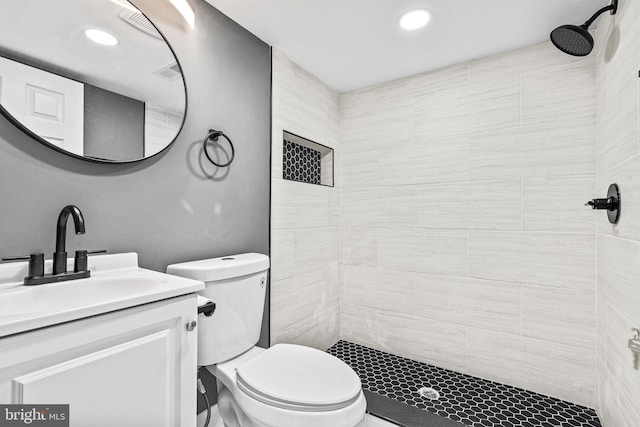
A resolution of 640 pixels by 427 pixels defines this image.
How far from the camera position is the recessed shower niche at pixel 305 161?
87.5 inches

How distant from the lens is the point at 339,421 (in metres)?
1.09

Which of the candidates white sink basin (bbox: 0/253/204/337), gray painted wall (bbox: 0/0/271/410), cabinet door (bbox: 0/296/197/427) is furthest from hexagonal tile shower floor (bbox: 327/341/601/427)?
white sink basin (bbox: 0/253/204/337)

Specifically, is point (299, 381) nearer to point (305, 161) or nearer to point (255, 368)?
point (255, 368)

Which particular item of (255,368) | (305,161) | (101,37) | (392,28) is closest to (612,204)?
(392,28)

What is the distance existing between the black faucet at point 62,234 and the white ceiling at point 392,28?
1.17 meters

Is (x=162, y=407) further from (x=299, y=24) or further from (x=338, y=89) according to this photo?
(x=338, y=89)

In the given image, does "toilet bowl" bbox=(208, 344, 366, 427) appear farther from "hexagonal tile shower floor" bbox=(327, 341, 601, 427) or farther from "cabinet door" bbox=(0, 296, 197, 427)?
"hexagonal tile shower floor" bbox=(327, 341, 601, 427)

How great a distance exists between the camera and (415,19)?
5.50ft

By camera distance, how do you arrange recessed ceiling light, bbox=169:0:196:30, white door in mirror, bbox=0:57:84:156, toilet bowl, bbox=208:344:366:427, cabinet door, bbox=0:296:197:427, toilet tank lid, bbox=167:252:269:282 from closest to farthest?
cabinet door, bbox=0:296:197:427 < white door in mirror, bbox=0:57:84:156 < toilet bowl, bbox=208:344:366:427 < toilet tank lid, bbox=167:252:269:282 < recessed ceiling light, bbox=169:0:196:30

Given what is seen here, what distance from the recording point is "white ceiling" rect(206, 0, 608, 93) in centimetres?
157

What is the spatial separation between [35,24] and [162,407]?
1271 mm

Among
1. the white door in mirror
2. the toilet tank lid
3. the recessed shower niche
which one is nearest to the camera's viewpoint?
the white door in mirror

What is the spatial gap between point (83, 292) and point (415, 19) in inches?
74.5

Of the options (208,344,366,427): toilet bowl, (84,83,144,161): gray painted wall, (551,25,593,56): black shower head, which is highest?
(551,25,593,56): black shower head
